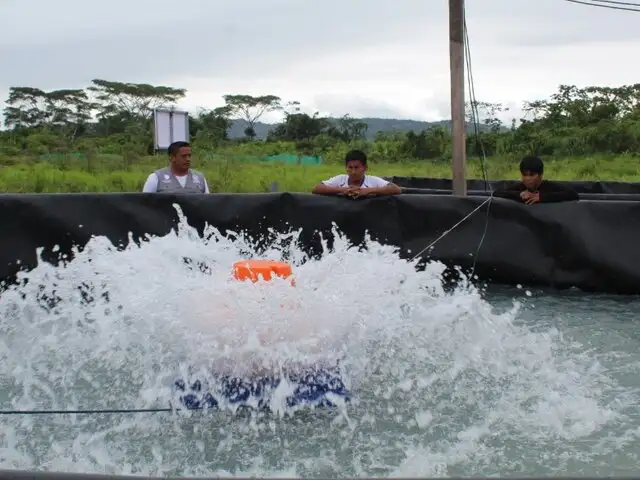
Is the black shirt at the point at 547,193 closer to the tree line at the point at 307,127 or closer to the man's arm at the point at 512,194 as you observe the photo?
the man's arm at the point at 512,194

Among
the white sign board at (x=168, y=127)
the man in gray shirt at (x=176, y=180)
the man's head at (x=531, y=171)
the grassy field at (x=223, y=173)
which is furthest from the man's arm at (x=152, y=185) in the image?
the grassy field at (x=223, y=173)

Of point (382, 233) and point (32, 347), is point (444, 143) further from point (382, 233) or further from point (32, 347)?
point (32, 347)

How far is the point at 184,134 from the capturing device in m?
11.6

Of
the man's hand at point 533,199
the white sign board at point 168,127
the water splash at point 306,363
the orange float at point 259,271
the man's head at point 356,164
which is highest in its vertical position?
the white sign board at point 168,127

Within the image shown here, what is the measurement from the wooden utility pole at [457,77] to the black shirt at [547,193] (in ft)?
5.09

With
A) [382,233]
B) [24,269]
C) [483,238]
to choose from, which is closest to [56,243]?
[24,269]

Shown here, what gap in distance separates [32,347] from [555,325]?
3.93m

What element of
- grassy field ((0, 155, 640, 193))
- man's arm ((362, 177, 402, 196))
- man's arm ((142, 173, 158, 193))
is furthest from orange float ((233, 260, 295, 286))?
grassy field ((0, 155, 640, 193))

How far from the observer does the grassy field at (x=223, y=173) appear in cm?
1795

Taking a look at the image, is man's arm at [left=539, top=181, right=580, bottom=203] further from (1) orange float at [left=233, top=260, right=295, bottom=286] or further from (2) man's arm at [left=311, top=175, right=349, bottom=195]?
(1) orange float at [left=233, top=260, right=295, bottom=286]

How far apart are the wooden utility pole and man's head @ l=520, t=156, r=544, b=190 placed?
5.54 ft

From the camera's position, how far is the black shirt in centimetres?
776

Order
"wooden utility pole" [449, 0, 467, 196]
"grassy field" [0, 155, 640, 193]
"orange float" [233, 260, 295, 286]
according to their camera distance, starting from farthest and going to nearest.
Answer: "grassy field" [0, 155, 640, 193] < "wooden utility pole" [449, 0, 467, 196] < "orange float" [233, 260, 295, 286]

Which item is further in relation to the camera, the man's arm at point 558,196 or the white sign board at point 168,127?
the white sign board at point 168,127
